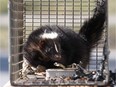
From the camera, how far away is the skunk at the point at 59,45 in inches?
109

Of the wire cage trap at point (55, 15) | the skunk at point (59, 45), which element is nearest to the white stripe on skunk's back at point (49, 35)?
the skunk at point (59, 45)

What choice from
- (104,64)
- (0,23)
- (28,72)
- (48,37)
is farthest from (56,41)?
(0,23)

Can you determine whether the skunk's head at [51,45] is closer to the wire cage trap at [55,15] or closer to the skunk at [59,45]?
the skunk at [59,45]

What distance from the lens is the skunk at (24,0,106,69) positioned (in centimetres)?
277

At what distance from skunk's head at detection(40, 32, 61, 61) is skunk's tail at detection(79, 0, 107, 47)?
216 millimetres

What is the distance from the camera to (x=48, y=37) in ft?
9.32

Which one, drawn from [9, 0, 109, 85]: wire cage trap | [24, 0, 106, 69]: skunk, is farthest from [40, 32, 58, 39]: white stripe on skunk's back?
[9, 0, 109, 85]: wire cage trap

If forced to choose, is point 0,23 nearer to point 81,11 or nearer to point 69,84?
point 81,11

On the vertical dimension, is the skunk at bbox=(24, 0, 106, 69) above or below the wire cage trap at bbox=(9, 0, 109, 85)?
below

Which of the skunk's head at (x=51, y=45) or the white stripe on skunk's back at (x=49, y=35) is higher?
the white stripe on skunk's back at (x=49, y=35)

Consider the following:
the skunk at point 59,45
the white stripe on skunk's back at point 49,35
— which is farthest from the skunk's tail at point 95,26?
the white stripe on skunk's back at point 49,35

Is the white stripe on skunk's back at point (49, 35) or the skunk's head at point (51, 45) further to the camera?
the white stripe on skunk's back at point (49, 35)

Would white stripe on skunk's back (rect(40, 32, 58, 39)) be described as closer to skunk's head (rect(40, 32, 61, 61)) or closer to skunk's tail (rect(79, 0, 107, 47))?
skunk's head (rect(40, 32, 61, 61))

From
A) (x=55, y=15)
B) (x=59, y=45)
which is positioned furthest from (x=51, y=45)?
(x=55, y=15)
